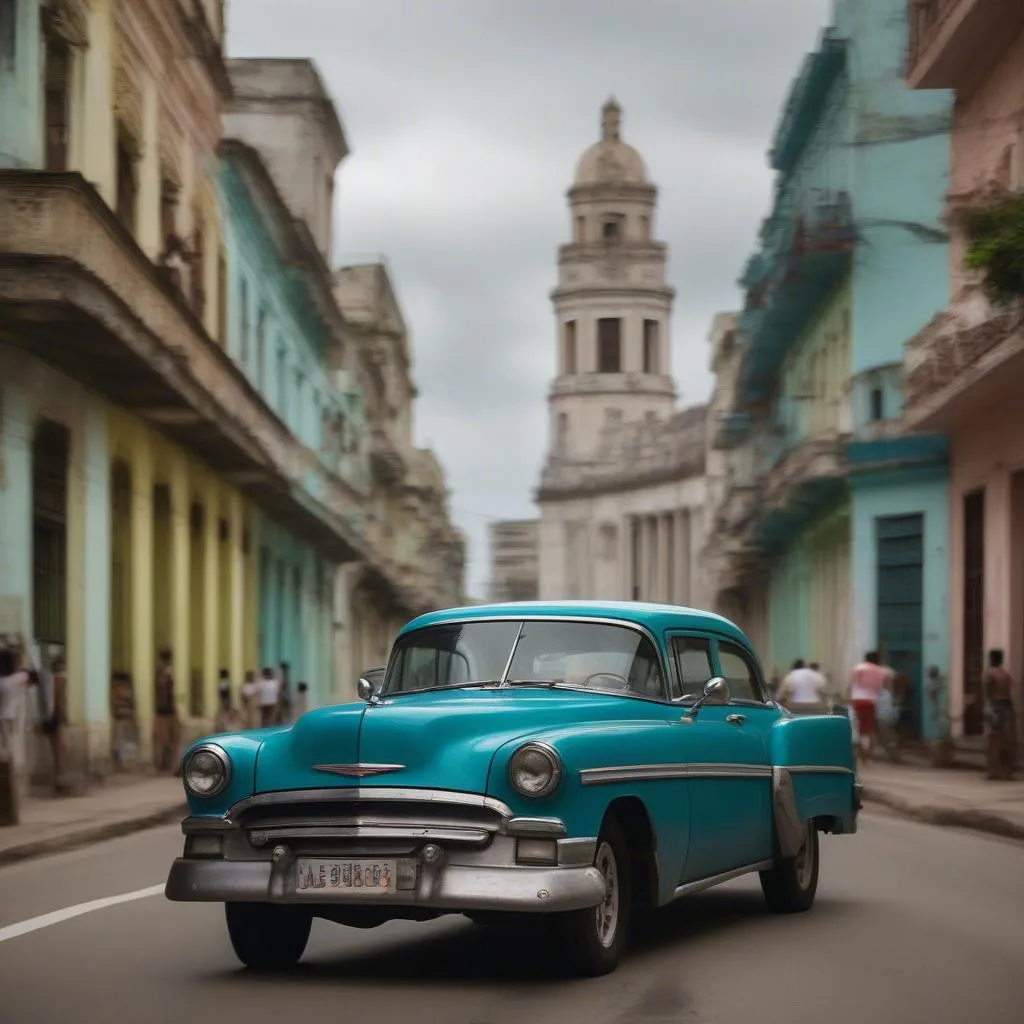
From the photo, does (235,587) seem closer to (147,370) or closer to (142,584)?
(142,584)

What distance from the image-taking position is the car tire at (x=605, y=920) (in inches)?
305

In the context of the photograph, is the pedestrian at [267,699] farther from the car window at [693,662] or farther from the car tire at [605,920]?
the car tire at [605,920]

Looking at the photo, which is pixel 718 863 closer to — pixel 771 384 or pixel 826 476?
pixel 826 476

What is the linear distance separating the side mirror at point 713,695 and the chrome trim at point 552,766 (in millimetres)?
1417

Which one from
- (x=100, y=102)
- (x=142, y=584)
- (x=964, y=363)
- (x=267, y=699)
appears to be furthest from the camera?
(x=267, y=699)

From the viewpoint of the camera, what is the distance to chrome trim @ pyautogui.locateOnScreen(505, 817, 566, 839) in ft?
24.8

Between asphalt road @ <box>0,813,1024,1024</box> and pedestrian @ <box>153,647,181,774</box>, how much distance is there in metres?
14.5

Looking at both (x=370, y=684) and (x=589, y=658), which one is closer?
(x=589, y=658)

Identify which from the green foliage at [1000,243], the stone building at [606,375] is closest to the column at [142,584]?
the green foliage at [1000,243]

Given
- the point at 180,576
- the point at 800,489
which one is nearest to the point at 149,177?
the point at 180,576

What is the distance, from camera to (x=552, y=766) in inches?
300

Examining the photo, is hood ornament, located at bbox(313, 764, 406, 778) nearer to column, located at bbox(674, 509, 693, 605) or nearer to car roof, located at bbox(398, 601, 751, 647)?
car roof, located at bbox(398, 601, 751, 647)

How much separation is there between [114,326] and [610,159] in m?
107

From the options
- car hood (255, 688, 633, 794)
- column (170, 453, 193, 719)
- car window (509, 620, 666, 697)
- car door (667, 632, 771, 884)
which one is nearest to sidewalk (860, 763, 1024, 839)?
car door (667, 632, 771, 884)
